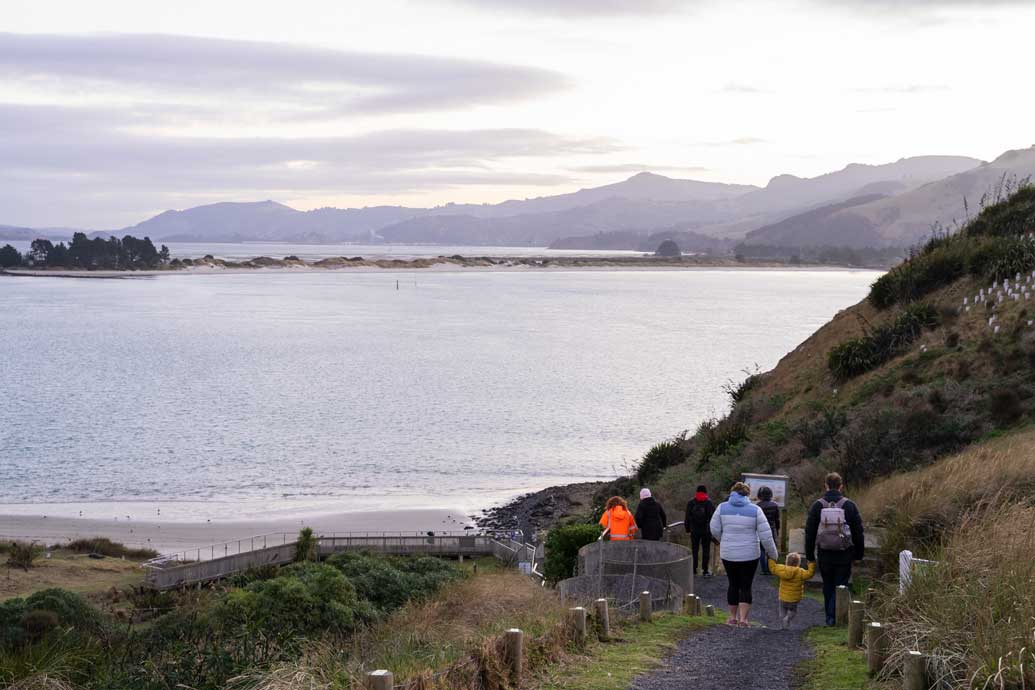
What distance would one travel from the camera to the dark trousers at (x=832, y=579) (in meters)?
10.2

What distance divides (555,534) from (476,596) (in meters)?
3.82

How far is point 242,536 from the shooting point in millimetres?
28844

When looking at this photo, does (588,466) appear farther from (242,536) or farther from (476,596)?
(476,596)

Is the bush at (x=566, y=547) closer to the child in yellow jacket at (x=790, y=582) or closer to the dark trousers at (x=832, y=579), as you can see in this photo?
the child in yellow jacket at (x=790, y=582)

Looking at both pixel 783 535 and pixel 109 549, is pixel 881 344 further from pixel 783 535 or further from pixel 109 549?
pixel 109 549

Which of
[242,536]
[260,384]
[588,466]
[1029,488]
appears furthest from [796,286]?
[1029,488]

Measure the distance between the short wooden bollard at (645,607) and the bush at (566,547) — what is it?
4.59 meters

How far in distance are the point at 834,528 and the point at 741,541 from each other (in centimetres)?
87

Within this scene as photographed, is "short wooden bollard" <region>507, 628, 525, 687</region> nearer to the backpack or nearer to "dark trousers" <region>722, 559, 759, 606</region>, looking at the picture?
"dark trousers" <region>722, 559, 759, 606</region>

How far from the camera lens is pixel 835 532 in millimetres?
10062

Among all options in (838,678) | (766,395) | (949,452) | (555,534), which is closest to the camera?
(838,678)

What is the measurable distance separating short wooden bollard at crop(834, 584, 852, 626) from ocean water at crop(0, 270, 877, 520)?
23687 millimetres

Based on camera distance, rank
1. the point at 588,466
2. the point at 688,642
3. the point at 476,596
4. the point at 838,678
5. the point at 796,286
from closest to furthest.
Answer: the point at 838,678 → the point at 688,642 → the point at 476,596 → the point at 588,466 → the point at 796,286

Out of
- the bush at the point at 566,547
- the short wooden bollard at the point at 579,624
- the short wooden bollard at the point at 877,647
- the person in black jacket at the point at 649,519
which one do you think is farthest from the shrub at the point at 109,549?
the short wooden bollard at the point at 877,647
